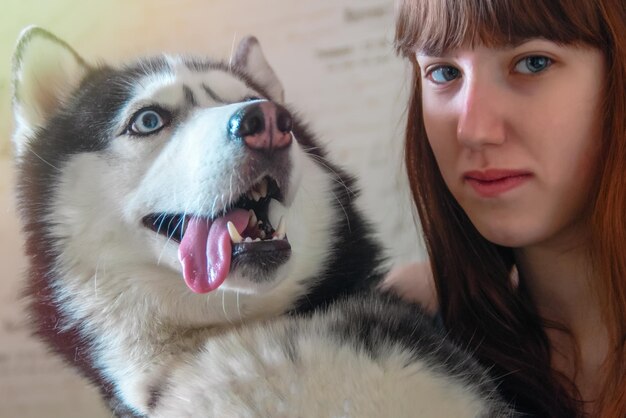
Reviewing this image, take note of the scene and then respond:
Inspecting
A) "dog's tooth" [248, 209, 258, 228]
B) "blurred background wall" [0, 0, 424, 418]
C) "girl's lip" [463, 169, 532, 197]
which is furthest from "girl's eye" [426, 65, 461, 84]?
"dog's tooth" [248, 209, 258, 228]

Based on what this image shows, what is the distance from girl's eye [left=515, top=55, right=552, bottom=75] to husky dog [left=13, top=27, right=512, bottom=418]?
1.18ft

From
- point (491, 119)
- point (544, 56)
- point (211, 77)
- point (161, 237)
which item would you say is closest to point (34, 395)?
point (161, 237)

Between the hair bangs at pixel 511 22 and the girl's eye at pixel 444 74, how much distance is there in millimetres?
64

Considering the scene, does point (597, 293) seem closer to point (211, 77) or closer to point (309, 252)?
point (309, 252)

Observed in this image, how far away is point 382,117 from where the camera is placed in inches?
58.4

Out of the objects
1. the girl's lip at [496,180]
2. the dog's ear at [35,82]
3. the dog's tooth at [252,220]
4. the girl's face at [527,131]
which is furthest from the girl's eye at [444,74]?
the dog's ear at [35,82]

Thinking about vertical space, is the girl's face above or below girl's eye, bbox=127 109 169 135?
below

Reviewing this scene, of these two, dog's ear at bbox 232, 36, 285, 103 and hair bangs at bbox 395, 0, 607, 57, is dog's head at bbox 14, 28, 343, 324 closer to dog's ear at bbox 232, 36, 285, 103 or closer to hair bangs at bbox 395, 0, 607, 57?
dog's ear at bbox 232, 36, 285, 103

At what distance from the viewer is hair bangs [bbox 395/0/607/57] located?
0.84m

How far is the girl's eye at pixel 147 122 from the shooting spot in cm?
87

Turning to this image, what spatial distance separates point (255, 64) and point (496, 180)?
0.51 metres

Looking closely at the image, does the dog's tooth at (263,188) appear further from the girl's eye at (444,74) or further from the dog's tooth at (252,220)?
the girl's eye at (444,74)

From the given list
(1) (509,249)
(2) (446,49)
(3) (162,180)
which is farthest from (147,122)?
(1) (509,249)

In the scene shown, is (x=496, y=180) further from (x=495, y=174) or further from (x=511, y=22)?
(x=511, y=22)
